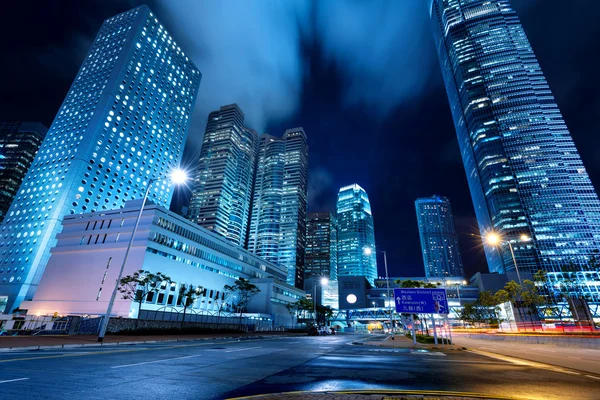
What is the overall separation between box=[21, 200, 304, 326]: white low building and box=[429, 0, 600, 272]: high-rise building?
470 feet

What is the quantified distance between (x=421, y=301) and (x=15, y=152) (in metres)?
232

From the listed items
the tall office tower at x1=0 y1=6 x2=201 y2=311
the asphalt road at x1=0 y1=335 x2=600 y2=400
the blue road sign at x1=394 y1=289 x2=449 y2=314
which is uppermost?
the tall office tower at x1=0 y1=6 x2=201 y2=311

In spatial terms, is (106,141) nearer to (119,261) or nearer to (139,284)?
(119,261)

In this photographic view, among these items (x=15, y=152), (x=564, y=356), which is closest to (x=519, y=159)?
(x=564, y=356)

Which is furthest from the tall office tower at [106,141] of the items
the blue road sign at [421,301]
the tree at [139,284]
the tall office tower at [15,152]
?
the blue road sign at [421,301]

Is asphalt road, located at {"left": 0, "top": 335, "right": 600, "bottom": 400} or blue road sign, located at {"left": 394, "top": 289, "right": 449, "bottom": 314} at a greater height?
blue road sign, located at {"left": 394, "top": 289, "right": 449, "bottom": 314}

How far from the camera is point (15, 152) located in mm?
167500

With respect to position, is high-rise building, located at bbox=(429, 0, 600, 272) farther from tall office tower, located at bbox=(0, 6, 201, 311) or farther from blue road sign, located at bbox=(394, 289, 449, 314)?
tall office tower, located at bbox=(0, 6, 201, 311)

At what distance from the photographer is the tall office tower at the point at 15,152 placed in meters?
155

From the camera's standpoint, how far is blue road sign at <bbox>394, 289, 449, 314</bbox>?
26.7 metres

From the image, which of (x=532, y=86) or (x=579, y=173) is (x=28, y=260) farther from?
(x=532, y=86)

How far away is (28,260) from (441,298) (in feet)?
427

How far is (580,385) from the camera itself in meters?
8.13

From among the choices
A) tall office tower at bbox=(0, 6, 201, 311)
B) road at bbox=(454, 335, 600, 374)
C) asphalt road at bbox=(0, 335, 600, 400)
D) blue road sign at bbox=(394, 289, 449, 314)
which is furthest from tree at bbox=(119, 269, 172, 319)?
tall office tower at bbox=(0, 6, 201, 311)
